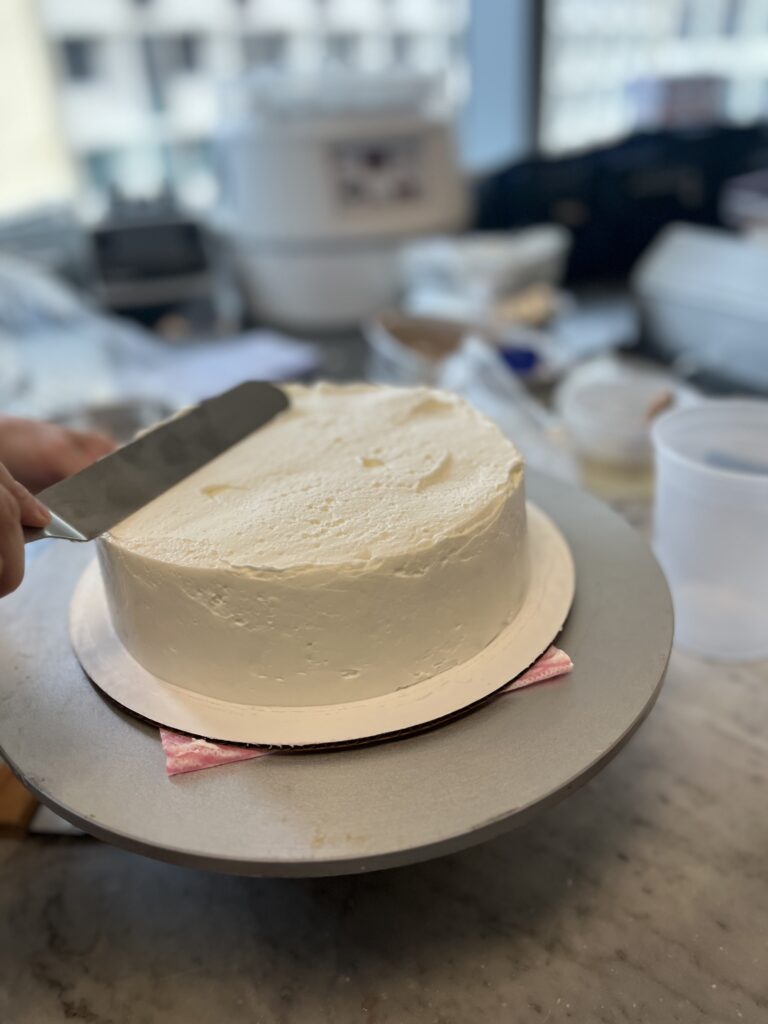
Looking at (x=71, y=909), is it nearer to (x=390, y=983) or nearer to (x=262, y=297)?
(x=390, y=983)

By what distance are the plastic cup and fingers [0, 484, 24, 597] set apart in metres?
0.57

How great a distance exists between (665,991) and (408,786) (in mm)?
227

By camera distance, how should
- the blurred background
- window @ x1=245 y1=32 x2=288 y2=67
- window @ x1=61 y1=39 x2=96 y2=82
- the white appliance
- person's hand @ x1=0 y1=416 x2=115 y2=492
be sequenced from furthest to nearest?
window @ x1=245 y1=32 x2=288 y2=67, window @ x1=61 y1=39 x2=96 y2=82, the white appliance, the blurred background, person's hand @ x1=0 y1=416 x2=115 y2=492

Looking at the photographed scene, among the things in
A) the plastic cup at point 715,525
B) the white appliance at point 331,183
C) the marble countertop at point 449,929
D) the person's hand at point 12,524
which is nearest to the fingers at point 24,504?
the person's hand at point 12,524

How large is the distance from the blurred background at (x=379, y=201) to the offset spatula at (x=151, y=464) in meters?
0.47

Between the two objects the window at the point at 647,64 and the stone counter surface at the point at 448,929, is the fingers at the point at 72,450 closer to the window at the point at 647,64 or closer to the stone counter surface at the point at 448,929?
the stone counter surface at the point at 448,929

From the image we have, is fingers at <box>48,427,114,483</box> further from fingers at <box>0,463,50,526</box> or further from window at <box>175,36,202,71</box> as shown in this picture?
window at <box>175,36,202,71</box>

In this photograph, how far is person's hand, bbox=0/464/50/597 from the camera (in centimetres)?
47

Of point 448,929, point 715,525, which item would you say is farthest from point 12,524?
point 715,525

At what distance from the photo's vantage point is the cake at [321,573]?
49 cm

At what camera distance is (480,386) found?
3.55ft

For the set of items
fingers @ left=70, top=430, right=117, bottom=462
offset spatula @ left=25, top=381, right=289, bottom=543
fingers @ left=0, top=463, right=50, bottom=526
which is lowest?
fingers @ left=70, top=430, right=117, bottom=462

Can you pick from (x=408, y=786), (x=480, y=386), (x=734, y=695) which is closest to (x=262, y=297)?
(x=480, y=386)

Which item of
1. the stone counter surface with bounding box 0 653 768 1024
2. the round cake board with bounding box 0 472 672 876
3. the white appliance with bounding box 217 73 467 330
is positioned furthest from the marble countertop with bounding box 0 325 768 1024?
the white appliance with bounding box 217 73 467 330
